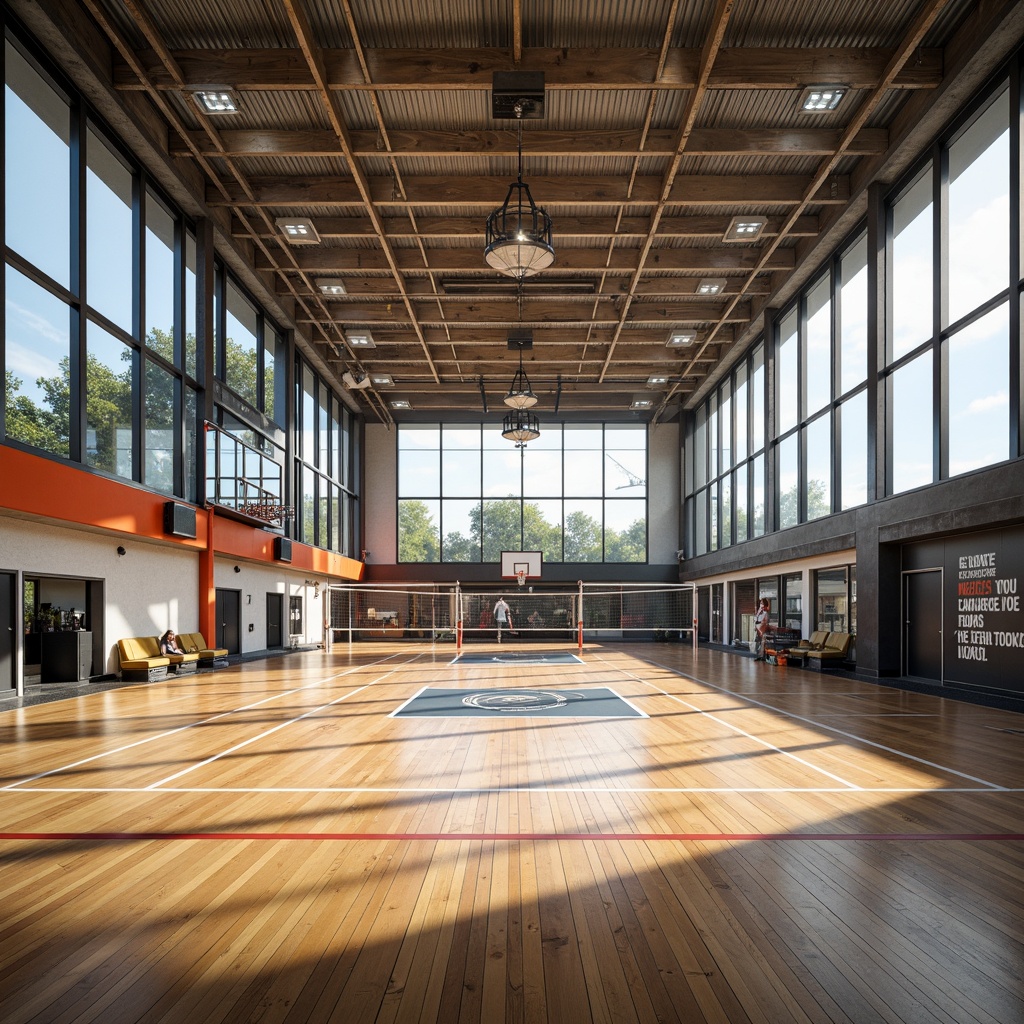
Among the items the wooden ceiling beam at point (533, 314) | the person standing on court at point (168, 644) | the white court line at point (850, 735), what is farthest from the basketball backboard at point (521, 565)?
the person standing on court at point (168, 644)

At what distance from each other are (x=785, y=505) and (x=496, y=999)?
59.3 ft

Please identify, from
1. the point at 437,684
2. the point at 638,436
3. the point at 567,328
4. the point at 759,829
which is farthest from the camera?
the point at 638,436

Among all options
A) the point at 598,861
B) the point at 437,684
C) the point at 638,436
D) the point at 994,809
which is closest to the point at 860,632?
the point at 437,684

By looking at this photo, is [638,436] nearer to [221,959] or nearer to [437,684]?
[437,684]

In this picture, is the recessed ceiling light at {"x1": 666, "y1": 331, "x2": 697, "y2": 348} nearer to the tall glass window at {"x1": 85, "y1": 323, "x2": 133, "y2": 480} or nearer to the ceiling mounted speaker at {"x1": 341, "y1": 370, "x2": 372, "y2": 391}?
the ceiling mounted speaker at {"x1": 341, "y1": 370, "x2": 372, "y2": 391}

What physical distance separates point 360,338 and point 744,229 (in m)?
10.3

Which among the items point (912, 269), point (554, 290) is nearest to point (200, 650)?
point (554, 290)

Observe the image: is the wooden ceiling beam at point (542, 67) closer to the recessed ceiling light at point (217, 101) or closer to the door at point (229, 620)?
the recessed ceiling light at point (217, 101)

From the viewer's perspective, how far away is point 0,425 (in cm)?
992

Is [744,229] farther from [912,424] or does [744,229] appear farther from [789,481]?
[789,481]

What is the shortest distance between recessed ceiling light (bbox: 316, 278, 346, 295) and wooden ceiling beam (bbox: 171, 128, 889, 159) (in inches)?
217

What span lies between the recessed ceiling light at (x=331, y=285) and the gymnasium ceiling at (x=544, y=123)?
0.34ft

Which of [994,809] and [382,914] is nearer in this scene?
[382,914]

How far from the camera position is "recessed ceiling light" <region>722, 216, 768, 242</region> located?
1506cm
